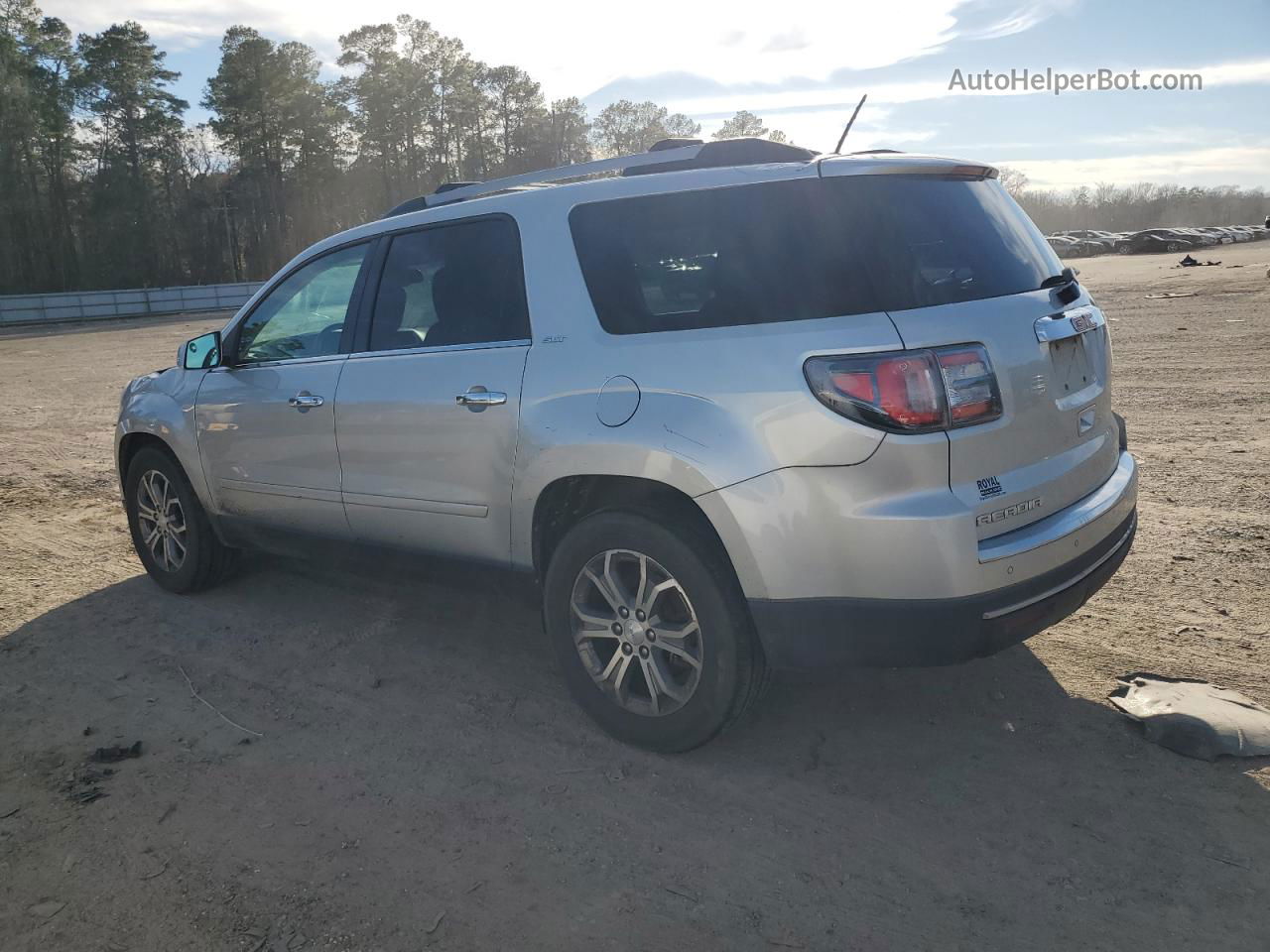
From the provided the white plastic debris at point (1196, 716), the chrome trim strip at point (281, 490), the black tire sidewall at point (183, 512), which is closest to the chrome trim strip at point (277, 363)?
the chrome trim strip at point (281, 490)

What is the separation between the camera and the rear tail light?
278cm

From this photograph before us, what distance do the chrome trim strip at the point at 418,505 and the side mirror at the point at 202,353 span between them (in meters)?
1.30

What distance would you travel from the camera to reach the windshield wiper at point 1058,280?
128 inches

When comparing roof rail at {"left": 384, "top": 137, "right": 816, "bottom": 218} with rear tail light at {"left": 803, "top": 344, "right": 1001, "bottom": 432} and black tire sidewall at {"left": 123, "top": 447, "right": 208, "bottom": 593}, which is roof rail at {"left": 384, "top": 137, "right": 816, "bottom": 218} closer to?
rear tail light at {"left": 803, "top": 344, "right": 1001, "bottom": 432}

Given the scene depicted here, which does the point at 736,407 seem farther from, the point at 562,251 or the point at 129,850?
the point at 129,850

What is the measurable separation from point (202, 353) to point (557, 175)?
7.54 ft

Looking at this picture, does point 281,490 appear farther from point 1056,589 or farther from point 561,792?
point 1056,589

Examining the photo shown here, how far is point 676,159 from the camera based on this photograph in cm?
354

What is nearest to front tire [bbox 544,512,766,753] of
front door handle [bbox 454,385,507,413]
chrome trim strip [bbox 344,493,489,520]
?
chrome trim strip [bbox 344,493,489,520]

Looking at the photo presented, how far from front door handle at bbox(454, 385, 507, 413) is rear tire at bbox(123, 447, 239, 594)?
2273 mm

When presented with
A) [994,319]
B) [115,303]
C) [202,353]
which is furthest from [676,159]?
[115,303]

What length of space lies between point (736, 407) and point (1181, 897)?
1.81 m

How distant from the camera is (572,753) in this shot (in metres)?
3.51

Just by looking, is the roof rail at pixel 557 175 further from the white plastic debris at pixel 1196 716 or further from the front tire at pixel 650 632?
the white plastic debris at pixel 1196 716
